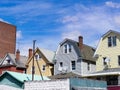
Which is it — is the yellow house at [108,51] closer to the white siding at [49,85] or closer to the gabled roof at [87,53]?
the gabled roof at [87,53]

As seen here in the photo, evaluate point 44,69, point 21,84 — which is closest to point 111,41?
point 44,69

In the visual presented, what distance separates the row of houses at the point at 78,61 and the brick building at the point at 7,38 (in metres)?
19.3

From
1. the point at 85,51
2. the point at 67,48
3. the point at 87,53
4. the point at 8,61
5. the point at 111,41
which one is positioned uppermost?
the point at 111,41

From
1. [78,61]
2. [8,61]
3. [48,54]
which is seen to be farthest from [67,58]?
[8,61]

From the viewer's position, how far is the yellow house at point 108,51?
5378 centimetres

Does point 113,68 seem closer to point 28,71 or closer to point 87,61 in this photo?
point 87,61

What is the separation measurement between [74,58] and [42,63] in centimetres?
810

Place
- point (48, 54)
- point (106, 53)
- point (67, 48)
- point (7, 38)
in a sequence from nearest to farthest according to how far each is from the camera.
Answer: point (106, 53) → point (67, 48) → point (48, 54) → point (7, 38)

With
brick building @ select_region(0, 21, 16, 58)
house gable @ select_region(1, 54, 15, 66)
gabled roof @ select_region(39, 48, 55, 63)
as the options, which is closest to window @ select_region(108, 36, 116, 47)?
gabled roof @ select_region(39, 48, 55, 63)

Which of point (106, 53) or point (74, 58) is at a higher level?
point (106, 53)

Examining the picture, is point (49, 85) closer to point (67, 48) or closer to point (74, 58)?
point (74, 58)

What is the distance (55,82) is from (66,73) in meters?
23.8

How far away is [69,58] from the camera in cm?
6016

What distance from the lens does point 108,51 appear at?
55.0m
